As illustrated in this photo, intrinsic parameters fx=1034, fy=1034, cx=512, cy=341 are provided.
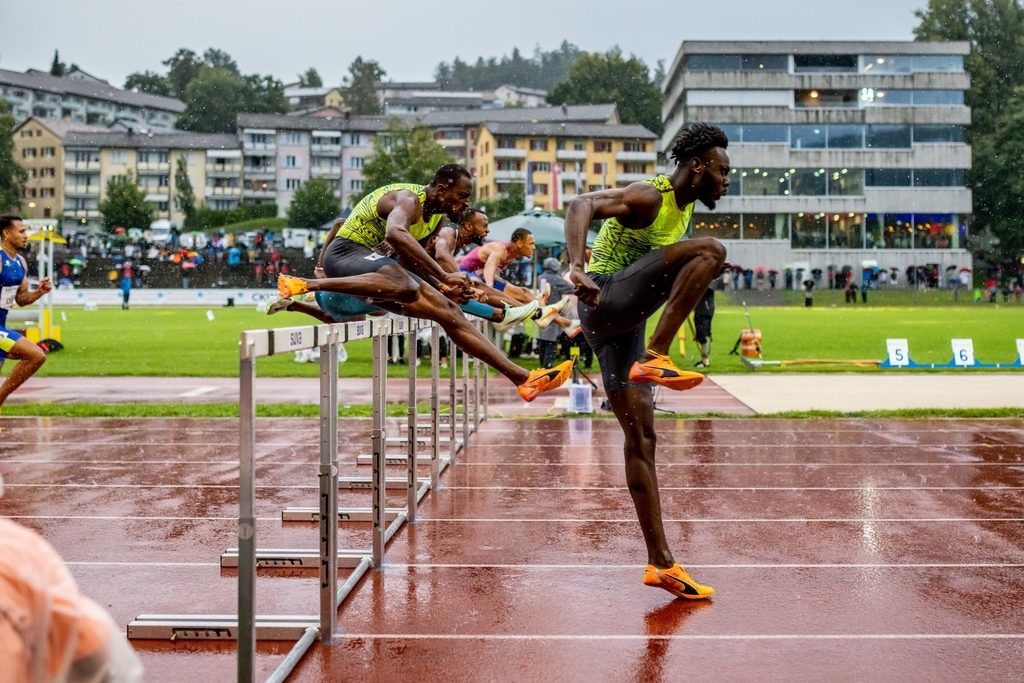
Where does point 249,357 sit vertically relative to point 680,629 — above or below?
above

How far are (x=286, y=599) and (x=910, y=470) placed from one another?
5587mm

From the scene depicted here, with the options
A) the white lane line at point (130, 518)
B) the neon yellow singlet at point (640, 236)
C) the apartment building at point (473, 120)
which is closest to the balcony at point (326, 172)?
the apartment building at point (473, 120)

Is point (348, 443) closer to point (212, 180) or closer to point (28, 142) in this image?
point (212, 180)

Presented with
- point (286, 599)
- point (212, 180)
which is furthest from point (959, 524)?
point (212, 180)

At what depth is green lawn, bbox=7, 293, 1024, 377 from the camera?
1848cm

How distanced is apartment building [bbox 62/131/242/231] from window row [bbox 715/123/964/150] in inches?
2258

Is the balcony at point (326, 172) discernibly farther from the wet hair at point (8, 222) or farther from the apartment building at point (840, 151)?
the wet hair at point (8, 222)

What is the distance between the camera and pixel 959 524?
6.32 meters

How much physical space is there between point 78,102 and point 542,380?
13732 cm

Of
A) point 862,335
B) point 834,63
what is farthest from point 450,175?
point 834,63

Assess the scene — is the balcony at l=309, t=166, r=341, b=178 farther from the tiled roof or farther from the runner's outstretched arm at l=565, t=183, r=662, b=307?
the runner's outstretched arm at l=565, t=183, r=662, b=307

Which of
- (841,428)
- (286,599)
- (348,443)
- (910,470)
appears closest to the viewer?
(286,599)

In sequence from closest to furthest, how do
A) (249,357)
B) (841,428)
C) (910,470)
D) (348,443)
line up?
(249,357) → (910,470) → (348,443) → (841,428)

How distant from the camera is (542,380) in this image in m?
5.70
